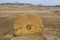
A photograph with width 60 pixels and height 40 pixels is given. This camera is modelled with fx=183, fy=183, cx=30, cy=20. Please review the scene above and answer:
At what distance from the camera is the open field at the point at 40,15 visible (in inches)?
105

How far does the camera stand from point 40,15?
3.21m

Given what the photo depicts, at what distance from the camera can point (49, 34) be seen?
2.54 m

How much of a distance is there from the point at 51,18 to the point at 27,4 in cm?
49

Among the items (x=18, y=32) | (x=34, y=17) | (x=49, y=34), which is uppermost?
(x=34, y=17)

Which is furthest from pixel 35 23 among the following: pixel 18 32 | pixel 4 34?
pixel 4 34

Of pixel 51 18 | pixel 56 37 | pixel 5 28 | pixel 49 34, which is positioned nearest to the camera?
pixel 56 37

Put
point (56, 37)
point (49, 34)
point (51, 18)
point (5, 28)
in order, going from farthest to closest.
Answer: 1. point (51, 18)
2. point (5, 28)
3. point (49, 34)
4. point (56, 37)

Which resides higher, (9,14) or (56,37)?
(9,14)

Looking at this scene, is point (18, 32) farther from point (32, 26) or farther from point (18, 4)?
point (18, 4)

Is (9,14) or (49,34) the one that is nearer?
(49,34)

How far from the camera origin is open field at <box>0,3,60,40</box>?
2673 mm

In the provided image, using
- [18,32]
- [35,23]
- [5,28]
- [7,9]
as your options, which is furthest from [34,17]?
[7,9]

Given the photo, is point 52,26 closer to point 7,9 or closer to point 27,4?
point 27,4

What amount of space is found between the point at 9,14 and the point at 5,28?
0.48m
